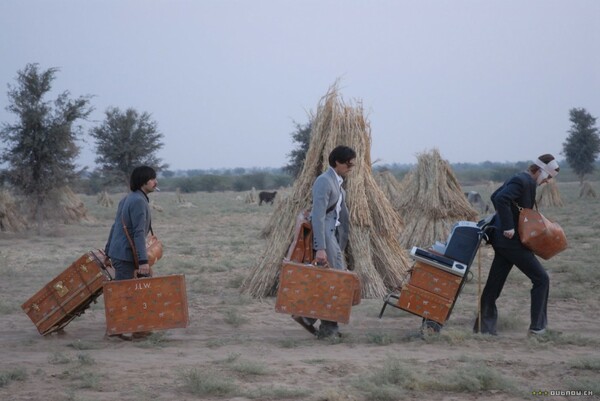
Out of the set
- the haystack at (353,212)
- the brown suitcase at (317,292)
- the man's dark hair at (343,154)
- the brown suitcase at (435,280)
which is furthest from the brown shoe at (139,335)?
the haystack at (353,212)

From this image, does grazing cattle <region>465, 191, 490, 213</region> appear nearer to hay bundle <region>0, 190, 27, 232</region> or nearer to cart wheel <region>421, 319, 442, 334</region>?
hay bundle <region>0, 190, 27, 232</region>

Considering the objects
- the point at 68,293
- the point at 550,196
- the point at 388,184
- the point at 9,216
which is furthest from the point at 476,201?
the point at 68,293

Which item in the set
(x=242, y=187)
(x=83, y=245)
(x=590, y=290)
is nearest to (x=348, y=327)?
(x=590, y=290)

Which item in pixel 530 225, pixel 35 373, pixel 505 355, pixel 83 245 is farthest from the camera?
pixel 83 245

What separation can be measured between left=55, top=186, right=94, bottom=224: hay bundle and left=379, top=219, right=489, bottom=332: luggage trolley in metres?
17.9

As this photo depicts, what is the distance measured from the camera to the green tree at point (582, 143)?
40844 millimetres

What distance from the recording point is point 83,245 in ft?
58.7

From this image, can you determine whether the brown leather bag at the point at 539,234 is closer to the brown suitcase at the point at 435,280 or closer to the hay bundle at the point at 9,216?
the brown suitcase at the point at 435,280

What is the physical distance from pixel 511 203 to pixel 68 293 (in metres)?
3.98

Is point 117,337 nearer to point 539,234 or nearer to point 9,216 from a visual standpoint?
point 539,234

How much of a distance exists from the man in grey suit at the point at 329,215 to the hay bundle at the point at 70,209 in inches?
688

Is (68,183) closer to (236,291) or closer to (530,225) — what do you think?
(236,291)

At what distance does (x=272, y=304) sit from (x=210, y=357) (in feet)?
9.39

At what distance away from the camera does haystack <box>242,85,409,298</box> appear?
367 inches
